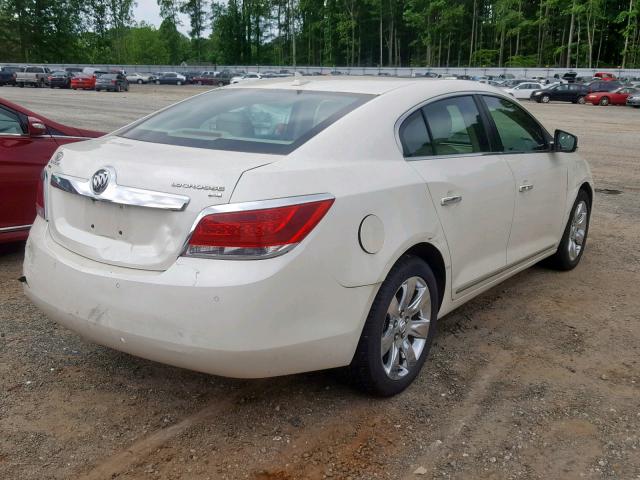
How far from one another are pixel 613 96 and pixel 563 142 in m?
37.7

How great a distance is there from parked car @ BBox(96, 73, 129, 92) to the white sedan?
4687cm

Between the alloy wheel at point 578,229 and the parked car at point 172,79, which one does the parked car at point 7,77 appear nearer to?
the parked car at point 172,79

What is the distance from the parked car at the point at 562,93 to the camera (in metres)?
40.5

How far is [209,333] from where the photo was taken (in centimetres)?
265

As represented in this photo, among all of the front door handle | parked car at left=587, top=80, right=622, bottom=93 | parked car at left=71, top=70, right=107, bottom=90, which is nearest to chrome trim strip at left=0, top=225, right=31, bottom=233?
the front door handle

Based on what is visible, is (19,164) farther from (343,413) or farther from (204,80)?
(204,80)

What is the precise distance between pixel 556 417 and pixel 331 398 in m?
1.13

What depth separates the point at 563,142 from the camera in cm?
503

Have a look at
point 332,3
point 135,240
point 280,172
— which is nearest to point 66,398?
point 135,240

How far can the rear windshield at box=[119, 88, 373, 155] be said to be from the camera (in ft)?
10.5

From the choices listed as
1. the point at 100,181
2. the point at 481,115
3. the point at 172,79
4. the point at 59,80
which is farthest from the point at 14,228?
the point at 172,79

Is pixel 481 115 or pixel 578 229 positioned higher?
pixel 481 115

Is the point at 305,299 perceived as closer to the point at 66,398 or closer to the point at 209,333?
the point at 209,333

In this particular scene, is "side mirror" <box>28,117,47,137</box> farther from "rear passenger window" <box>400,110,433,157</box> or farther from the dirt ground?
"rear passenger window" <box>400,110,433,157</box>
